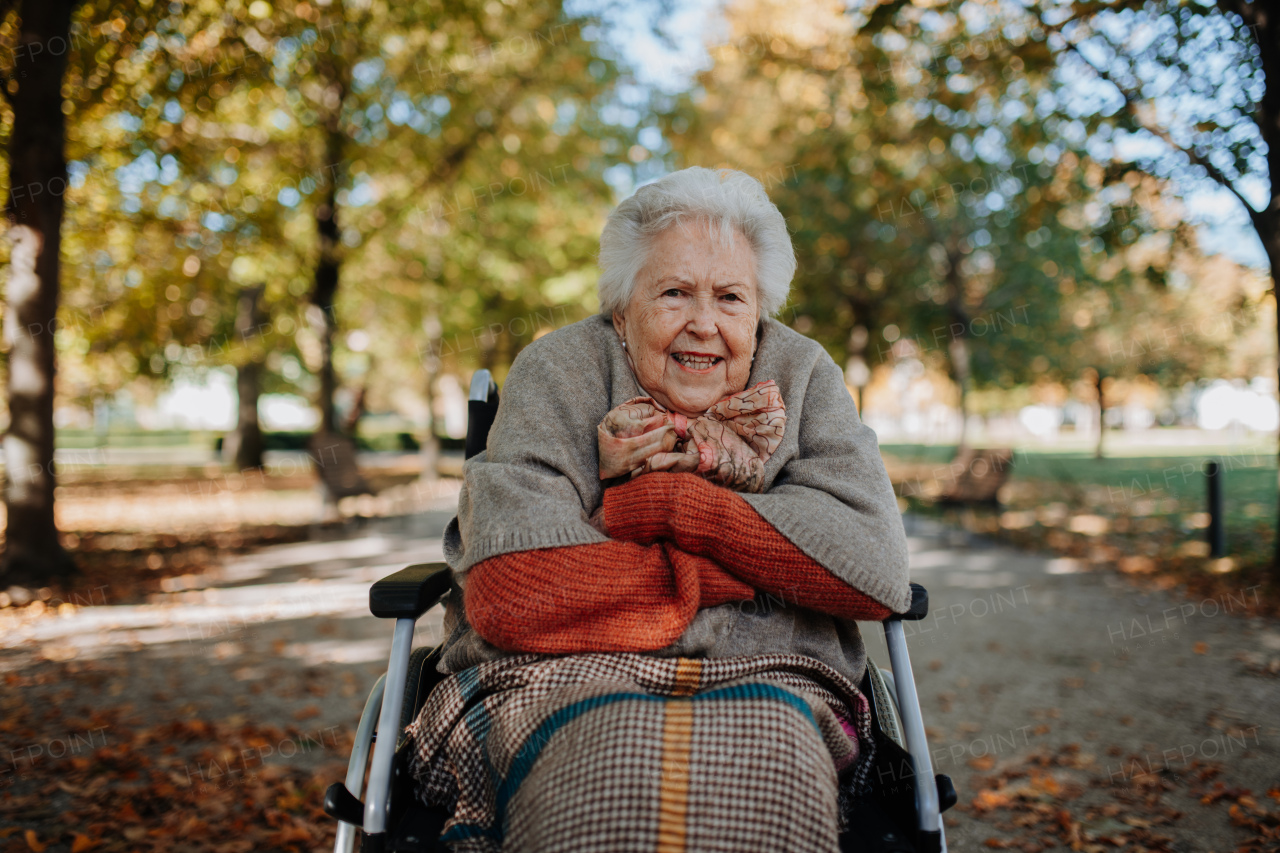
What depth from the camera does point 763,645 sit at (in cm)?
173

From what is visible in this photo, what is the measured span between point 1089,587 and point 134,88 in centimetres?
959

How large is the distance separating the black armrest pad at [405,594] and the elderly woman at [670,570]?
10 centimetres

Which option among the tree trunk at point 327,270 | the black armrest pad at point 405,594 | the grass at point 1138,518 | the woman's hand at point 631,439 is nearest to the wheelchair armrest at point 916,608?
the woman's hand at point 631,439

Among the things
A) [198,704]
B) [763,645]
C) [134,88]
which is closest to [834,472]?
[763,645]

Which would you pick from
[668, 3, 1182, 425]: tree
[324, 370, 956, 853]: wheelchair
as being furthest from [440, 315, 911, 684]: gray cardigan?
[668, 3, 1182, 425]: tree

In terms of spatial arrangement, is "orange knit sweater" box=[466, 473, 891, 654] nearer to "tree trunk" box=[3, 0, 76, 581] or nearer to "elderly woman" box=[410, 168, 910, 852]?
"elderly woman" box=[410, 168, 910, 852]

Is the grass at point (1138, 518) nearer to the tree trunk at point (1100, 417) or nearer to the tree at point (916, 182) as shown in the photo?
the tree at point (916, 182)

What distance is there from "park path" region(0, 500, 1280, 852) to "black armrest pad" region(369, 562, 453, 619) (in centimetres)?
197

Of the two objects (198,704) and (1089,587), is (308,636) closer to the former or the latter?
(198,704)

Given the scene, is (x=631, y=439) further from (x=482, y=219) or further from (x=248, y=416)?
(x=248, y=416)

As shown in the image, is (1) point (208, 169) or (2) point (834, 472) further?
(1) point (208, 169)

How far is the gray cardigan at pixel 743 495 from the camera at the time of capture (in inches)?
65.4

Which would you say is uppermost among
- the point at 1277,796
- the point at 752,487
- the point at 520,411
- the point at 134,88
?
the point at 134,88

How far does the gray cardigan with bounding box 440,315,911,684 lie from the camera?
1.66 metres
